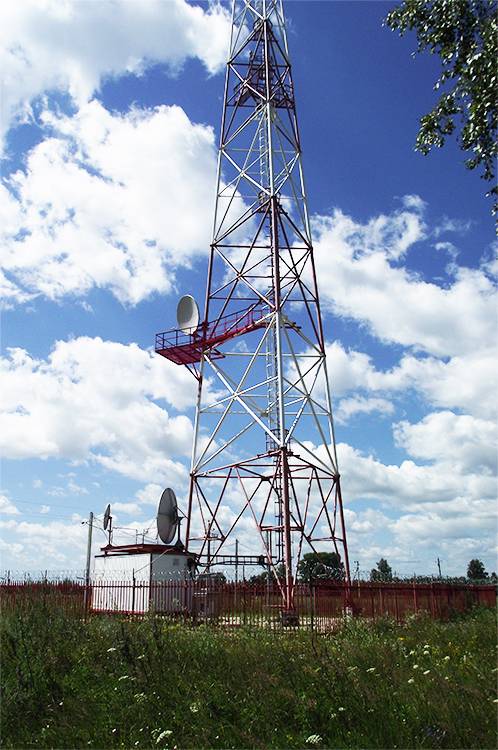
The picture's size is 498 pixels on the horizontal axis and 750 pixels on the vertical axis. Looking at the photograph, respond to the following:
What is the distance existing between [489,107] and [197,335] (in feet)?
70.7

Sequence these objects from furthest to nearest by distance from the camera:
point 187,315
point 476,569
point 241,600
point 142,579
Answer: point 476,569 < point 187,315 < point 142,579 < point 241,600

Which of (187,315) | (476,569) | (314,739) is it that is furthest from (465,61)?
(476,569)

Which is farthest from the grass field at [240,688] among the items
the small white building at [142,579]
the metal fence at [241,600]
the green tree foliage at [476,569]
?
the green tree foliage at [476,569]

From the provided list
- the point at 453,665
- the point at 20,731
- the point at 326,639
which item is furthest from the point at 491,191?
the point at 20,731

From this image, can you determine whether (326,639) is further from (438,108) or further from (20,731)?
(438,108)

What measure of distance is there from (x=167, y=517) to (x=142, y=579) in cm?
267

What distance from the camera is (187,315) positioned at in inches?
1303

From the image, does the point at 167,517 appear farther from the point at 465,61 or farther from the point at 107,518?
the point at 465,61

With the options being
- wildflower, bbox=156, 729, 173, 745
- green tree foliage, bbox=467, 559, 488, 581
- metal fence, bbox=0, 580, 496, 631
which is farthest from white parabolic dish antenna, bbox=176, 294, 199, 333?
green tree foliage, bbox=467, 559, 488, 581

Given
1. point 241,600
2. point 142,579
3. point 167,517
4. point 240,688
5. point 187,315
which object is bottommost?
point 240,688

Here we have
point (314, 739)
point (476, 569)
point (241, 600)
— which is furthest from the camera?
point (476, 569)

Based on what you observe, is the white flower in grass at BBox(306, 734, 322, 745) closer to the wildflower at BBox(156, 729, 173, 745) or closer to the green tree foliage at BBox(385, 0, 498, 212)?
the wildflower at BBox(156, 729, 173, 745)

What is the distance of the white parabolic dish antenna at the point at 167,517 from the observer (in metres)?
29.5

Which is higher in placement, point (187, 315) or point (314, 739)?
point (187, 315)
